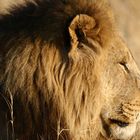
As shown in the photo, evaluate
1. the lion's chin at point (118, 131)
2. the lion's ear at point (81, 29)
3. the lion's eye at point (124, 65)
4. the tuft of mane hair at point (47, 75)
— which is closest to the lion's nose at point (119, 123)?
the lion's chin at point (118, 131)

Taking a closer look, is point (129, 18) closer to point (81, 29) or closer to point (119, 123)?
point (119, 123)

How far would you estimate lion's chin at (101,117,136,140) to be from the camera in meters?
5.55

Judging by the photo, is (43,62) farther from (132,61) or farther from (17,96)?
(132,61)

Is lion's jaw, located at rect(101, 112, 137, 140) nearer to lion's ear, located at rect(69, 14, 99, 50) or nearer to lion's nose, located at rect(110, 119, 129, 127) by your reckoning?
lion's nose, located at rect(110, 119, 129, 127)

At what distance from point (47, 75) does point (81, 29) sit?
0.44 metres

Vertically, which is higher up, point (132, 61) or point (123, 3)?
point (132, 61)

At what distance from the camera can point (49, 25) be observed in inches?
202

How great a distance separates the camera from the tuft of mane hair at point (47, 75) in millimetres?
5000

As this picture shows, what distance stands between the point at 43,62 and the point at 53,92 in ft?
0.77

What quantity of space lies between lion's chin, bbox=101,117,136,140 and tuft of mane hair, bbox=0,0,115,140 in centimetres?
27

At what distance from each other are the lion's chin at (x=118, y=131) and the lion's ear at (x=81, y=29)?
0.78 meters

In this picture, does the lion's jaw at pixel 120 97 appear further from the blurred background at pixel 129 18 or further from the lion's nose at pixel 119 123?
the blurred background at pixel 129 18

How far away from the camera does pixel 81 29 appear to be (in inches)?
202

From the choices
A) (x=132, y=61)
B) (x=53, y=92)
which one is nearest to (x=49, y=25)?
(x=53, y=92)
